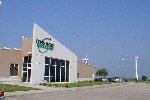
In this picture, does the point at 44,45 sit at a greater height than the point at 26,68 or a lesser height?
greater

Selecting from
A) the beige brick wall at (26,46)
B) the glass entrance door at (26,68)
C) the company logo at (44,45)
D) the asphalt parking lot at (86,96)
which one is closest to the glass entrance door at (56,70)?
the company logo at (44,45)

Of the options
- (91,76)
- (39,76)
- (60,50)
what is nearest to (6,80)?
(39,76)

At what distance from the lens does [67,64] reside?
52219 millimetres

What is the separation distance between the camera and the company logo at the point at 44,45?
44.2 metres

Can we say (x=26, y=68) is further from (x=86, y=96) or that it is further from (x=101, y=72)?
(x=101, y=72)

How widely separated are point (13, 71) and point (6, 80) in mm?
2735

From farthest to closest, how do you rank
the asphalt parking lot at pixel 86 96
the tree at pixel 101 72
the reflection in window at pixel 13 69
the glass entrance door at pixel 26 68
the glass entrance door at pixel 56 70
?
the tree at pixel 101 72 < the glass entrance door at pixel 56 70 < the glass entrance door at pixel 26 68 < the reflection in window at pixel 13 69 < the asphalt parking lot at pixel 86 96

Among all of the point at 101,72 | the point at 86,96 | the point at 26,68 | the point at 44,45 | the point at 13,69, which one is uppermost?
the point at 44,45

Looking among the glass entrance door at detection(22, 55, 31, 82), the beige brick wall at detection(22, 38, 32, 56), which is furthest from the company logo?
the glass entrance door at detection(22, 55, 31, 82)

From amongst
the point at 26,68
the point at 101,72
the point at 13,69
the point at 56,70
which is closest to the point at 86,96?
the point at 13,69

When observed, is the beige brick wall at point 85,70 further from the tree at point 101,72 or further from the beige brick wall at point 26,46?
the beige brick wall at point 26,46

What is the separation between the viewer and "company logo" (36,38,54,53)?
44162 millimetres

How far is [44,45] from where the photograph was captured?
149ft

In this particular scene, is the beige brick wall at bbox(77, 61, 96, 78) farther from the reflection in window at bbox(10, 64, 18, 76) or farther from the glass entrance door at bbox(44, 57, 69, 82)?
the reflection in window at bbox(10, 64, 18, 76)
